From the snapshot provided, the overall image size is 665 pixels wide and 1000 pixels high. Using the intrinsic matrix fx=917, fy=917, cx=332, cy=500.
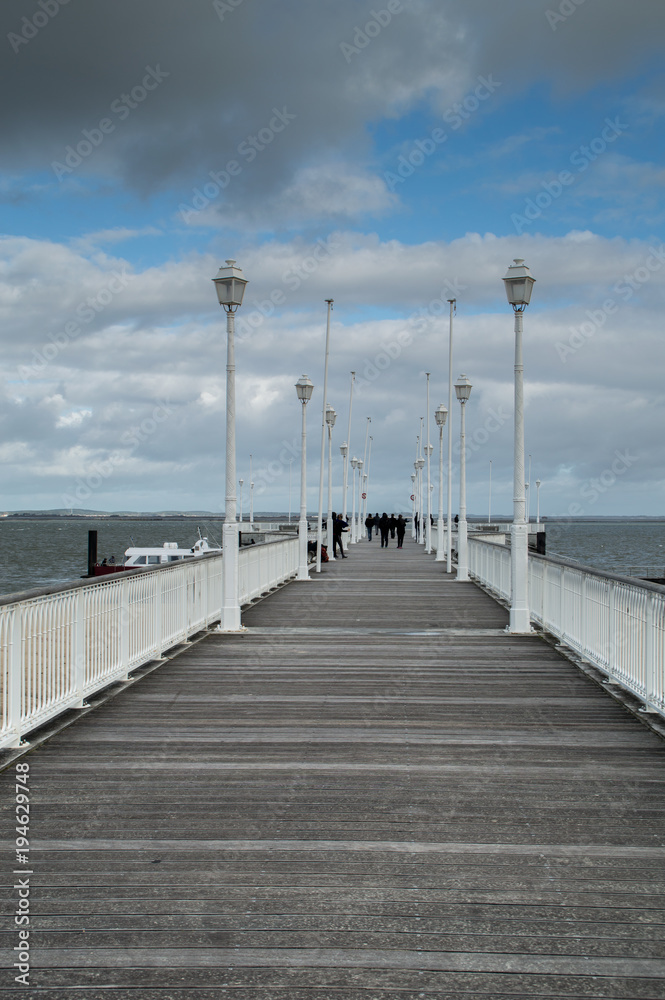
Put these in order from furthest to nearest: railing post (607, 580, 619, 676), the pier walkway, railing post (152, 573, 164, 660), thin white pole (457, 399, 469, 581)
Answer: thin white pole (457, 399, 469, 581) → railing post (152, 573, 164, 660) → railing post (607, 580, 619, 676) → the pier walkway

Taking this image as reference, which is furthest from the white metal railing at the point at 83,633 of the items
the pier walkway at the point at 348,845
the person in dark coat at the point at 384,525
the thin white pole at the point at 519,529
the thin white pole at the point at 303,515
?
the person in dark coat at the point at 384,525

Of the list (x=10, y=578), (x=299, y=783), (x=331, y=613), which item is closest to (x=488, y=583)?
(x=331, y=613)

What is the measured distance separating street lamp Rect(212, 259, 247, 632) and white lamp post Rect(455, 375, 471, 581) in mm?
11329

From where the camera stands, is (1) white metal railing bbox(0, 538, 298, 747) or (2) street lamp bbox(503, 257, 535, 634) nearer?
(1) white metal railing bbox(0, 538, 298, 747)

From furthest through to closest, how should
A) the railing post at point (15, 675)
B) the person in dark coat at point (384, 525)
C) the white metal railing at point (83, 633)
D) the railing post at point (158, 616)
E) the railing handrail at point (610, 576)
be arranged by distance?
1. the person in dark coat at point (384, 525)
2. the railing post at point (158, 616)
3. the railing handrail at point (610, 576)
4. the white metal railing at point (83, 633)
5. the railing post at point (15, 675)

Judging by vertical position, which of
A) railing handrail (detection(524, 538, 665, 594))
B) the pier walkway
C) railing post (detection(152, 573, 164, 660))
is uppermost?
railing handrail (detection(524, 538, 665, 594))

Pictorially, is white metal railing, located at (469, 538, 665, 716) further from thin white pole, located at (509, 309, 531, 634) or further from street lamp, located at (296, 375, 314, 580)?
street lamp, located at (296, 375, 314, 580)

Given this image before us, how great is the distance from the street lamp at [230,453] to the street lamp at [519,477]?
385 cm

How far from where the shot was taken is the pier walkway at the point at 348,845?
3.45 metres

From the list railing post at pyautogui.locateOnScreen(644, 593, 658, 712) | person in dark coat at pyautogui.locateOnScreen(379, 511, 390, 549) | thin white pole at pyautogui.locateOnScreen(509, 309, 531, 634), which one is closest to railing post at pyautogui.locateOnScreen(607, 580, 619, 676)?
railing post at pyautogui.locateOnScreen(644, 593, 658, 712)

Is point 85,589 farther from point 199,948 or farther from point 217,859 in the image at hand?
point 199,948

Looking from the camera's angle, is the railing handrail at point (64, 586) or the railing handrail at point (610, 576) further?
the railing handrail at point (610, 576)

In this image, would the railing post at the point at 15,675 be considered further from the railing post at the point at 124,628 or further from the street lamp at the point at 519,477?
the street lamp at the point at 519,477

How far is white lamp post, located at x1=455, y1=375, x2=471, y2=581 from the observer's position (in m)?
23.5
